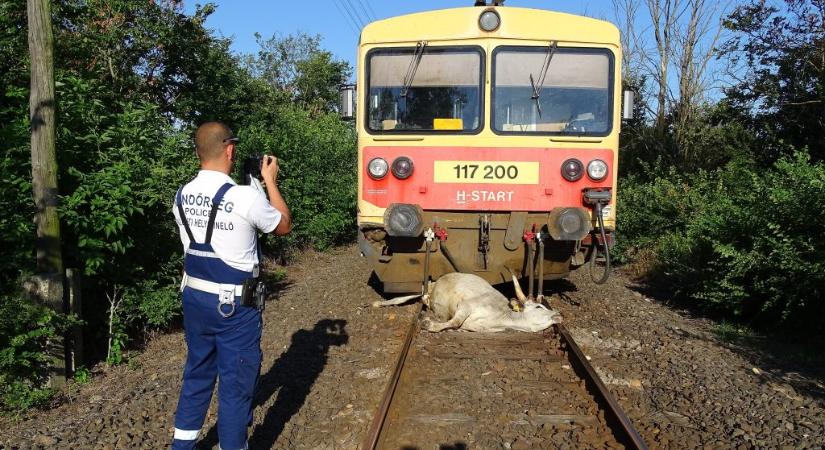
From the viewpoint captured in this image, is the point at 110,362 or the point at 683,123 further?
the point at 683,123

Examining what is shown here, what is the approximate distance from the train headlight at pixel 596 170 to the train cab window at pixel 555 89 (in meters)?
0.33

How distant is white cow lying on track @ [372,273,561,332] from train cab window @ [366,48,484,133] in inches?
65.3

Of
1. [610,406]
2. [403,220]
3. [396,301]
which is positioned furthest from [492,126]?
[610,406]

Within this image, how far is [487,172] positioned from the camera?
7.12 metres

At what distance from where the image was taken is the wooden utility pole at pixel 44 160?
5023 millimetres

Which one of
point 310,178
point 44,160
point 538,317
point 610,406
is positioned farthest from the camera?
point 310,178

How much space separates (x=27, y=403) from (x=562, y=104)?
5531mm

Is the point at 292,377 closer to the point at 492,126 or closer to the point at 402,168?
the point at 402,168

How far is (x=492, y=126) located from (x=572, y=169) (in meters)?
0.95

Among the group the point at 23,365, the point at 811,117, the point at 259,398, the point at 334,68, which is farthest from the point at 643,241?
the point at 334,68

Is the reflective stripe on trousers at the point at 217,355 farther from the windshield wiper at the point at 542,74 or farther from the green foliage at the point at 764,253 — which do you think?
the green foliage at the point at 764,253

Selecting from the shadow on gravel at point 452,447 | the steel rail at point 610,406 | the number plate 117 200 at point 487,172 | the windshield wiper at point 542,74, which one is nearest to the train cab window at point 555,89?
the windshield wiper at point 542,74

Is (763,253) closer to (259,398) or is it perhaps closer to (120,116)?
(259,398)

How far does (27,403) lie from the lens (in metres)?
4.68
